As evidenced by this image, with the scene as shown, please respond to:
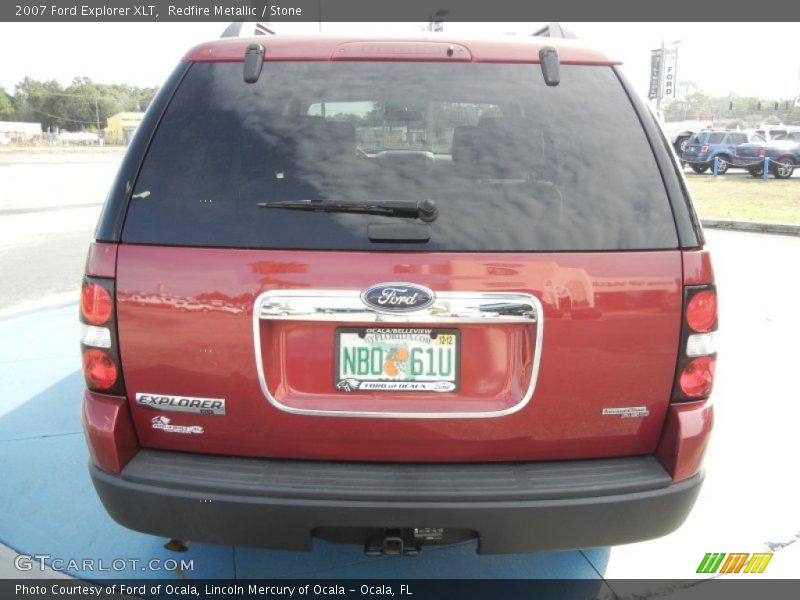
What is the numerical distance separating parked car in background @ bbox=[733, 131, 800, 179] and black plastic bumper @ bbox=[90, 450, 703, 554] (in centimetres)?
2735

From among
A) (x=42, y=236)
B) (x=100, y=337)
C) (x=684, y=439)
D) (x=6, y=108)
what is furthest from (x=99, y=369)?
(x=6, y=108)

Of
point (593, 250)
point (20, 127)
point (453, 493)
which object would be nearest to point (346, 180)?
point (593, 250)

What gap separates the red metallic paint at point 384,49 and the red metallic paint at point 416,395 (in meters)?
0.72

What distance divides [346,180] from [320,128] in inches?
9.3

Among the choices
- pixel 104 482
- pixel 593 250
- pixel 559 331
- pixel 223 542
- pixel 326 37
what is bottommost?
pixel 223 542

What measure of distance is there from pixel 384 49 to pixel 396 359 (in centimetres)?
106

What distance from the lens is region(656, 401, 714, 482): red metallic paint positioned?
2.09 m

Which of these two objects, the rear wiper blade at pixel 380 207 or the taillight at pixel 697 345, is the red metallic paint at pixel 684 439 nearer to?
the taillight at pixel 697 345

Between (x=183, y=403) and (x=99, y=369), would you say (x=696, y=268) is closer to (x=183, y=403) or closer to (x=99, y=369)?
(x=183, y=403)

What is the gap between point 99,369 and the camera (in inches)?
84.1

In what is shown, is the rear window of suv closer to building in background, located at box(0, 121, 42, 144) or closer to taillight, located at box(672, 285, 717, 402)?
taillight, located at box(672, 285, 717, 402)

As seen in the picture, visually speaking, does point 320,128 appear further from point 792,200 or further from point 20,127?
point 20,127

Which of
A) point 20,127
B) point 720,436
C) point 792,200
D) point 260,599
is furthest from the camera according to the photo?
point 20,127

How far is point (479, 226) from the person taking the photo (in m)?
2.00
